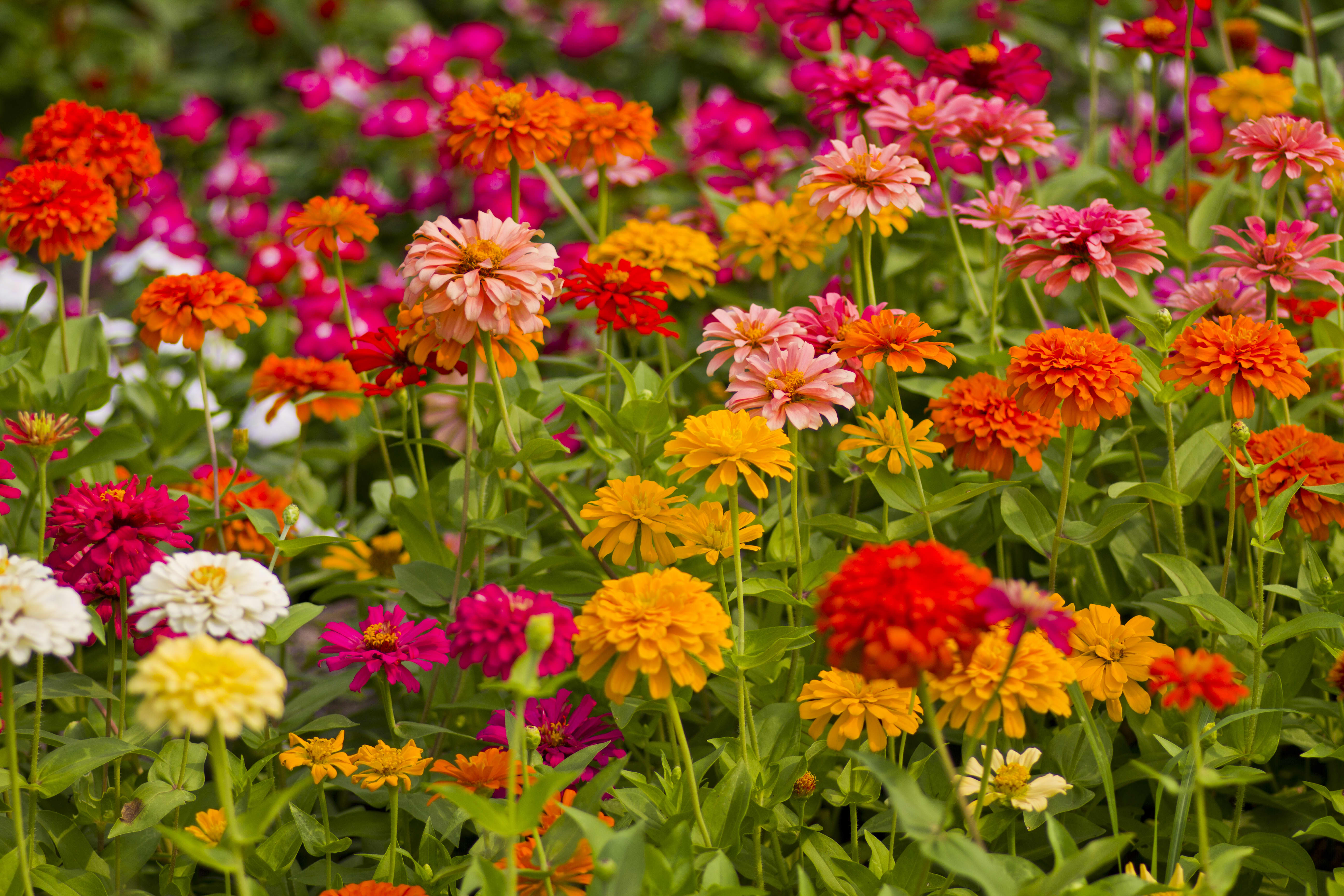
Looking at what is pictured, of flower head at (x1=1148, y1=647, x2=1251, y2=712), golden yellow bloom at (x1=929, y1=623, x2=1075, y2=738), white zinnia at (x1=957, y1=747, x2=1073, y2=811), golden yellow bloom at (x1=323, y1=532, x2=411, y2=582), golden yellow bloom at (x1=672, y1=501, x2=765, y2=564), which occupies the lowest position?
golden yellow bloom at (x1=323, y1=532, x2=411, y2=582)

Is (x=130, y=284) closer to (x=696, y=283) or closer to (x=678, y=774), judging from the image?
(x=696, y=283)

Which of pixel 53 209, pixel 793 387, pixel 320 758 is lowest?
pixel 320 758

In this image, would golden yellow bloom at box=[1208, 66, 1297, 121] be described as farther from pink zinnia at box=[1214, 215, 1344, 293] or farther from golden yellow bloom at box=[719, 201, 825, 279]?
golden yellow bloom at box=[719, 201, 825, 279]

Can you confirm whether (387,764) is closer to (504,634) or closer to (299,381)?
(504,634)

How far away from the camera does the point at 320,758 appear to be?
4.27 feet

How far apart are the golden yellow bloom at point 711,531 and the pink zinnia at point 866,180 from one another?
0.43 meters

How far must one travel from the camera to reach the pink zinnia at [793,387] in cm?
126

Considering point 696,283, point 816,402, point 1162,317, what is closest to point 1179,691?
point 816,402

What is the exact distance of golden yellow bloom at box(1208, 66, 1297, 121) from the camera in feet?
6.86

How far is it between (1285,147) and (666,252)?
929mm

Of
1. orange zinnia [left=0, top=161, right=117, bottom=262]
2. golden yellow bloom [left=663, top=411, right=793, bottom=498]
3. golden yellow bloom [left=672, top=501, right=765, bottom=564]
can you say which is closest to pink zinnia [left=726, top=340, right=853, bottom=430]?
golden yellow bloom [left=663, top=411, right=793, bottom=498]

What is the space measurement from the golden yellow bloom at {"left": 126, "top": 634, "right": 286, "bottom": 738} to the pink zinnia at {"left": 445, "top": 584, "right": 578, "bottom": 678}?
7.1 inches

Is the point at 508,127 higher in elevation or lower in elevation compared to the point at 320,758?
higher

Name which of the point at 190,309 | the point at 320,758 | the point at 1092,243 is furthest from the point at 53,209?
the point at 1092,243
